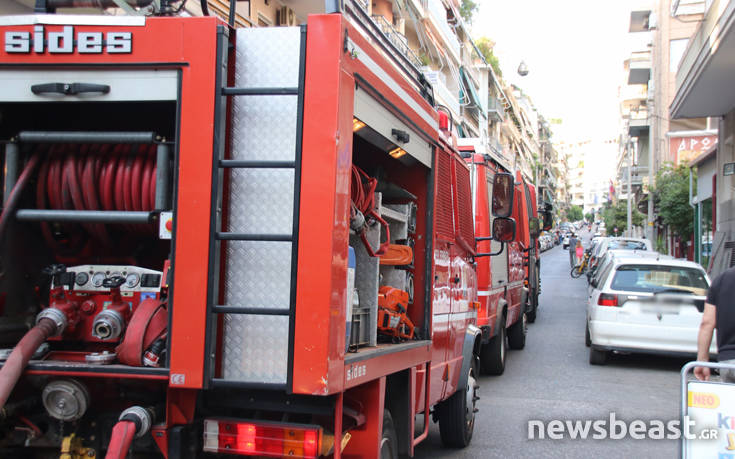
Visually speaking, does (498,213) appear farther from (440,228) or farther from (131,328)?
(131,328)

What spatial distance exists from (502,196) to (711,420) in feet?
10.4

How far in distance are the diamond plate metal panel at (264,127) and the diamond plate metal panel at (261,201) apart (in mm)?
83

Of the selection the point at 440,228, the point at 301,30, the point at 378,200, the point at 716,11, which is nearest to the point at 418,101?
the point at 378,200

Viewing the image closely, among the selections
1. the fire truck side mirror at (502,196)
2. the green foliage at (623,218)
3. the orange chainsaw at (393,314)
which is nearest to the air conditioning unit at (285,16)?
the fire truck side mirror at (502,196)

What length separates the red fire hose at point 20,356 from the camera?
3030 mm

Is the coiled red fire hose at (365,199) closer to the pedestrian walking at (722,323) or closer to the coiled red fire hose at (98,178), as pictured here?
the coiled red fire hose at (98,178)

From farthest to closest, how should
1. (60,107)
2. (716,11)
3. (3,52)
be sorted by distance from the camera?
(716,11) → (60,107) → (3,52)

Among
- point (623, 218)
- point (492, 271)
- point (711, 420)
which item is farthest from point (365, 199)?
point (623, 218)

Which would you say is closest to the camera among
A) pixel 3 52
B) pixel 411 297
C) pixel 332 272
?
pixel 332 272

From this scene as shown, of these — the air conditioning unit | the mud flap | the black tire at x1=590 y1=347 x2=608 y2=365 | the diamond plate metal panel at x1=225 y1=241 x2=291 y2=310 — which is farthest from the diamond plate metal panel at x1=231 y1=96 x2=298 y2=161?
the air conditioning unit

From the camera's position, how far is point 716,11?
16.0 metres

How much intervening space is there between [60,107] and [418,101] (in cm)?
221

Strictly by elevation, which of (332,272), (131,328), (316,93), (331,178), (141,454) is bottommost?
(141,454)

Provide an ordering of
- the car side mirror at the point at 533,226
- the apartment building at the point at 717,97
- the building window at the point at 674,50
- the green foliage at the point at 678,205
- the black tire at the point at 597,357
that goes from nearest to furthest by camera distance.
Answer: the black tire at the point at 597,357
the car side mirror at the point at 533,226
the apartment building at the point at 717,97
the green foliage at the point at 678,205
the building window at the point at 674,50
